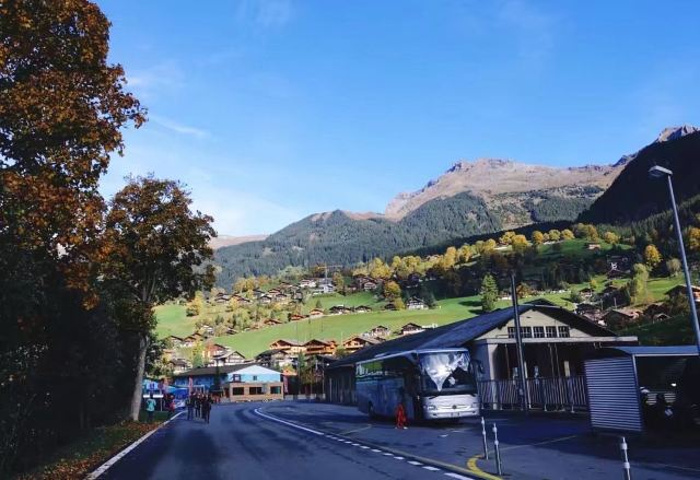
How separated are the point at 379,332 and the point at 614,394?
13396cm

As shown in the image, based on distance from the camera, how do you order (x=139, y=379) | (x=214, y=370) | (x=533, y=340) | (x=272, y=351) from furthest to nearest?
1. (x=272, y=351)
2. (x=214, y=370)
3. (x=533, y=340)
4. (x=139, y=379)

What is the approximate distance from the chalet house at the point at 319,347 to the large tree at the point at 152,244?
350 ft

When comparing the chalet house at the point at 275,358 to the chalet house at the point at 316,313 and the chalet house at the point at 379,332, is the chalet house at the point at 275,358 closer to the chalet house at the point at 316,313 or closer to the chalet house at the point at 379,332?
the chalet house at the point at 379,332

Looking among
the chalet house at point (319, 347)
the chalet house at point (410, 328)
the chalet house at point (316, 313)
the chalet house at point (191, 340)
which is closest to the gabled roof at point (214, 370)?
the chalet house at point (319, 347)

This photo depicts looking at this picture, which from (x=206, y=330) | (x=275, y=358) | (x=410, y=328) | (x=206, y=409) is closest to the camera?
(x=206, y=409)

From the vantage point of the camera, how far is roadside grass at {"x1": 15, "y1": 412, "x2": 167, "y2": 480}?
42.0 feet

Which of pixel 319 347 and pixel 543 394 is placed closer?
pixel 543 394

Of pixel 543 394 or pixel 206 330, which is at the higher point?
pixel 206 330

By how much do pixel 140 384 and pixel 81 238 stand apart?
74.2 ft

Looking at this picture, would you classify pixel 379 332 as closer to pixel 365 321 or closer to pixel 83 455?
pixel 365 321

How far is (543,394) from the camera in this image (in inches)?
1132

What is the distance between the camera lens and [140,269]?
108 feet

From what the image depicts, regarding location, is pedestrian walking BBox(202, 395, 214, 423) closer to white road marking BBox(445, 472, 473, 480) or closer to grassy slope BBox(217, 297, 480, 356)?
white road marking BBox(445, 472, 473, 480)

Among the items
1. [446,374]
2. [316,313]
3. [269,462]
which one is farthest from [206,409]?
[316,313]
